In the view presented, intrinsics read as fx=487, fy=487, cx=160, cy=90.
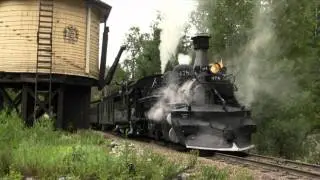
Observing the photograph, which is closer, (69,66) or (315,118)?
(69,66)

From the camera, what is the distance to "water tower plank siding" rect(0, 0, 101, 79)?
1847cm

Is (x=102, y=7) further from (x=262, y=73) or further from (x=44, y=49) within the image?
(x=262, y=73)

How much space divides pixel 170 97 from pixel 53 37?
669 cm

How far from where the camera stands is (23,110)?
1845 centimetres

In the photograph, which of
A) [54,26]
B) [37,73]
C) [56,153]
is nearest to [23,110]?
[37,73]

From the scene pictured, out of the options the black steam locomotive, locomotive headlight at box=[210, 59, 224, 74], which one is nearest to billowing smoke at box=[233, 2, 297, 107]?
the black steam locomotive

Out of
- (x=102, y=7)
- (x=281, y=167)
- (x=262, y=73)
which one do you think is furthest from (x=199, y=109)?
(x=102, y=7)

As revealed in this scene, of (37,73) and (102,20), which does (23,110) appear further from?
(102,20)

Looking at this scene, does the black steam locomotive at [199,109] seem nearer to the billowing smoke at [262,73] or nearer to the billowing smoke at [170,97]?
the billowing smoke at [170,97]

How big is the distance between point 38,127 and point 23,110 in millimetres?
5860

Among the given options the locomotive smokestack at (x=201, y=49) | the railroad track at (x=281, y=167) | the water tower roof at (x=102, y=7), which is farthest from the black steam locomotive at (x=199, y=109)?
the water tower roof at (x=102, y=7)

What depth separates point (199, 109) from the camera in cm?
1298

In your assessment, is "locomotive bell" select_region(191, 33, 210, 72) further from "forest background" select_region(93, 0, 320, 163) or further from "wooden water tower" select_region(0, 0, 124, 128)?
"wooden water tower" select_region(0, 0, 124, 128)

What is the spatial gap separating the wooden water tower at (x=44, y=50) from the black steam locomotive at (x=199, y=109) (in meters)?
4.06
